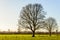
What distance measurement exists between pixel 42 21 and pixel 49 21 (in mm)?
18750

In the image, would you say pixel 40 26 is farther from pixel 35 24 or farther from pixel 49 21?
pixel 49 21

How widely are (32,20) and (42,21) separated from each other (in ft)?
10.9

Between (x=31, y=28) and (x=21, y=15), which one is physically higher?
(x=21, y=15)

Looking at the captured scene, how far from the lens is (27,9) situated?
55781mm

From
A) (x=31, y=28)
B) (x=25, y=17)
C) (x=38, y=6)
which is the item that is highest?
(x=38, y=6)

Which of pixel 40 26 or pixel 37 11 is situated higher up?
pixel 37 11

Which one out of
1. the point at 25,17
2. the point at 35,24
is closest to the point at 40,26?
the point at 35,24

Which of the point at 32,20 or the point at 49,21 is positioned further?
the point at 49,21

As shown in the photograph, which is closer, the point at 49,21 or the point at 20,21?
the point at 20,21

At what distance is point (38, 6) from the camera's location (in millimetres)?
57281

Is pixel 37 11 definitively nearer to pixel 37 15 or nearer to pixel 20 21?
pixel 37 15

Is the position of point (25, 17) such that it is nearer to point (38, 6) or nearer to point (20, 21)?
point (20, 21)

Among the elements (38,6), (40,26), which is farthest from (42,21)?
(38,6)

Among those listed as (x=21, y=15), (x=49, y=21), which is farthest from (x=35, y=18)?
(x=49, y=21)
